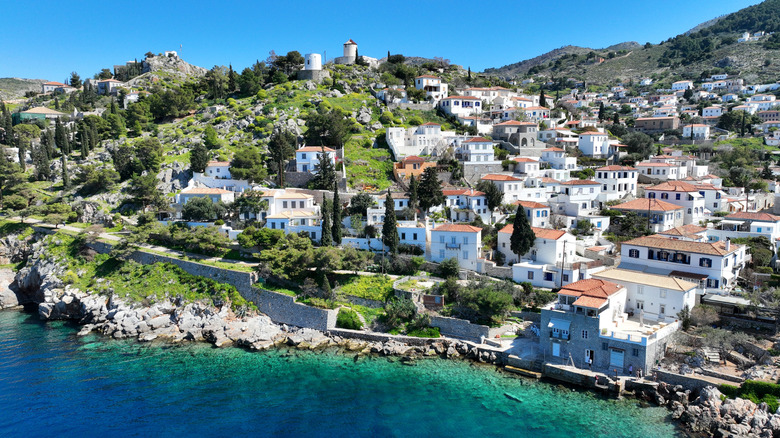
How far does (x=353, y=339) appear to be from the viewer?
110 feet

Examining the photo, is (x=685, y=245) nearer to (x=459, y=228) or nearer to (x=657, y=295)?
(x=657, y=295)

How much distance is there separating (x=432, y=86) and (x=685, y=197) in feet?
147

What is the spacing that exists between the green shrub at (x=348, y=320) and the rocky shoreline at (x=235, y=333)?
884 mm

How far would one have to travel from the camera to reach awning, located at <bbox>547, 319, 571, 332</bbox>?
92.9 ft

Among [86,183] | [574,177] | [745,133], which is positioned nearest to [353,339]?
[574,177]

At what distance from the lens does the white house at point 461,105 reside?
7100 cm

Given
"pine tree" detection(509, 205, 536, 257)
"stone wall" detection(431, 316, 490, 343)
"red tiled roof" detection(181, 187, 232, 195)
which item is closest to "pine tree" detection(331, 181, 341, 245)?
"stone wall" detection(431, 316, 490, 343)

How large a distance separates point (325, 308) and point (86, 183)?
37.9 meters

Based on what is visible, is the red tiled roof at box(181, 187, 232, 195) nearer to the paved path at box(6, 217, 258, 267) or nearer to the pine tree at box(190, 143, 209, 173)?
the pine tree at box(190, 143, 209, 173)

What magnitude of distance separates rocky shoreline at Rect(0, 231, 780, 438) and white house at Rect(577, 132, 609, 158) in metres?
38.8

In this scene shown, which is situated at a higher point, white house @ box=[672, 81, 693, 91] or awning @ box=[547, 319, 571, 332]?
white house @ box=[672, 81, 693, 91]

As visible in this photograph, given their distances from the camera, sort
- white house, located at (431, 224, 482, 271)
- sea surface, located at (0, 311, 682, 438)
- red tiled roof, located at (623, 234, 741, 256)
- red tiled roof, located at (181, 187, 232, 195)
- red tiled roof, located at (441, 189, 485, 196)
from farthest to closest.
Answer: red tiled roof, located at (181, 187, 232, 195), red tiled roof, located at (441, 189, 485, 196), white house, located at (431, 224, 482, 271), red tiled roof, located at (623, 234, 741, 256), sea surface, located at (0, 311, 682, 438)

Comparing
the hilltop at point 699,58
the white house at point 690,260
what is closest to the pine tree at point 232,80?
the white house at point 690,260

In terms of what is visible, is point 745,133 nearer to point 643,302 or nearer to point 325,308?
point 643,302
